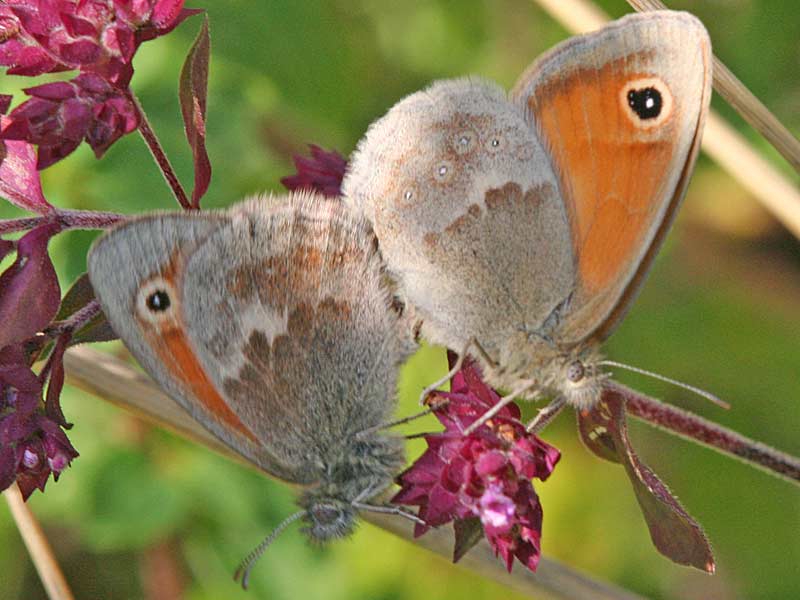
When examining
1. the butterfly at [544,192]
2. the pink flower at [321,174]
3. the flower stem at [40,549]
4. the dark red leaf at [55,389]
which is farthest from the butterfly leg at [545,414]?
the flower stem at [40,549]

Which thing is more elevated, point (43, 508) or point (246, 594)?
point (43, 508)

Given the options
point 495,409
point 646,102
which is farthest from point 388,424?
point 646,102

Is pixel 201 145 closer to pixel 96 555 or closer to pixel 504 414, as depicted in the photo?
pixel 504 414

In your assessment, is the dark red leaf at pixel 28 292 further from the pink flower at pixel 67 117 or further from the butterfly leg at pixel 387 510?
the butterfly leg at pixel 387 510

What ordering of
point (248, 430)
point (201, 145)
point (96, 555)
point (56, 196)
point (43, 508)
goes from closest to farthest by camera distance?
1. point (248, 430)
2. point (201, 145)
3. point (56, 196)
4. point (43, 508)
5. point (96, 555)

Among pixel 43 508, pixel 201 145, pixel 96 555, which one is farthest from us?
pixel 96 555

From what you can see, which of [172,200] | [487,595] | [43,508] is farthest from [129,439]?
[487,595]

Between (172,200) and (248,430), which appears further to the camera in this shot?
(172,200)
